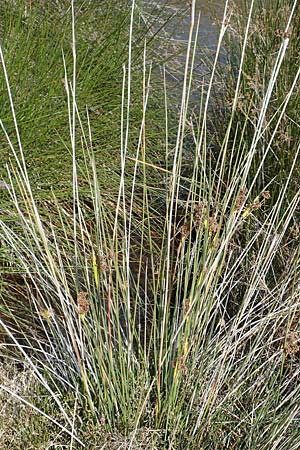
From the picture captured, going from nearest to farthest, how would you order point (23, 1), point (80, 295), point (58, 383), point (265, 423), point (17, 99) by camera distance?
point (80, 295)
point (265, 423)
point (58, 383)
point (17, 99)
point (23, 1)

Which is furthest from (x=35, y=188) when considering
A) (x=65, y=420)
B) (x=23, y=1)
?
(x=65, y=420)

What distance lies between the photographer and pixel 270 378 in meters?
1.62

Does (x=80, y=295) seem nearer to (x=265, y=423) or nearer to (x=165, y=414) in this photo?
(x=165, y=414)

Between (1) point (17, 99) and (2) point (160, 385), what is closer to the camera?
(2) point (160, 385)

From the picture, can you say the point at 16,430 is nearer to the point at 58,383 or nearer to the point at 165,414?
the point at 58,383

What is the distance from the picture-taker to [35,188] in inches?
88.4

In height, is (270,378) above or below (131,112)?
below

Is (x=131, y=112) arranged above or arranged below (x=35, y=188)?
above

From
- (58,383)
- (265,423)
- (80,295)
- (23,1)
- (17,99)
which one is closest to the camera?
(80,295)

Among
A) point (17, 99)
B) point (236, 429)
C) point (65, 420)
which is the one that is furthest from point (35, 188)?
point (236, 429)

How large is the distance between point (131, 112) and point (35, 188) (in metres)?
0.52

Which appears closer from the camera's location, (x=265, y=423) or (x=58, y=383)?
(x=265, y=423)

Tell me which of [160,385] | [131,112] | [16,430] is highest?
[131,112]

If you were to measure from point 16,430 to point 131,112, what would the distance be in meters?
1.35
